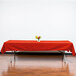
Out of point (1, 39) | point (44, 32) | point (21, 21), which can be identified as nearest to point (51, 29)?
point (44, 32)

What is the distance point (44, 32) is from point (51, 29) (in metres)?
0.35

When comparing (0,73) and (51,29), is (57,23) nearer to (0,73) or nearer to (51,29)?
(51,29)

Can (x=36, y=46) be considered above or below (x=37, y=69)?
above

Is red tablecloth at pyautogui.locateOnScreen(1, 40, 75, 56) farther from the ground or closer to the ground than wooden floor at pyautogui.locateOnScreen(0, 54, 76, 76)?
farther from the ground

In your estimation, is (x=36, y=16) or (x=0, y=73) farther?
(x=36, y=16)

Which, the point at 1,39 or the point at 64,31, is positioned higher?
the point at 64,31

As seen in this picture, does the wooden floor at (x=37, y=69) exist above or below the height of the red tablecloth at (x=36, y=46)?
below

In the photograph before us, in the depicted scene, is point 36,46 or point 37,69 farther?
point 36,46

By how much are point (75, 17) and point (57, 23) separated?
845 millimetres

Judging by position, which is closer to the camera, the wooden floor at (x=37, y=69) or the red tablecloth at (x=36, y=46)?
the wooden floor at (x=37, y=69)

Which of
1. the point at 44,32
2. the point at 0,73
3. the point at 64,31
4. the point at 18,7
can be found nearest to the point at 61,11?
the point at 64,31

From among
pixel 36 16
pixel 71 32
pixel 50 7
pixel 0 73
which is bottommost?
pixel 0 73

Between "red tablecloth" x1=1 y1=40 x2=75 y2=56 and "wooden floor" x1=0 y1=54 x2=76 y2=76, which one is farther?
"red tablecloth" x1=1 y1=40 x2=75 y2=56

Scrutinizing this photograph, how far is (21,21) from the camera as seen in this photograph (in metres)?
5.04
